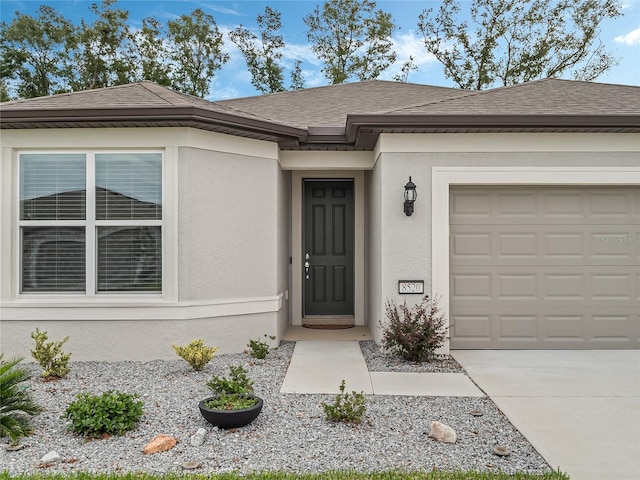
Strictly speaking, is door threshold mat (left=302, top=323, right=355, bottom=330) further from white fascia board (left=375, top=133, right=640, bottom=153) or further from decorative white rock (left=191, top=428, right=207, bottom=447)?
decorative white rock (left=191, top=428, right=207, bottom=447)

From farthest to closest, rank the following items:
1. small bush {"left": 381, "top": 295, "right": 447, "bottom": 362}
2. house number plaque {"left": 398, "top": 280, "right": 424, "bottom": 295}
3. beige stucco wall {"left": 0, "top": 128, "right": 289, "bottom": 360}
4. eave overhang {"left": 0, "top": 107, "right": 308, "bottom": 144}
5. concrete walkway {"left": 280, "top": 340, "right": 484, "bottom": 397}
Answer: house number plaque {"left": 398, "top": 280, "right": 424, "bottom": 295} → beige stucco wall {"left": 0, "top": 128, "right": 289, "bottom": 360} → small bush {"left": 381, "top": 295, "right": 447, "bottom": 362} → eave overhang {"left": 0, "top": 107, "right": 308, "bottom": 144} → concrete walkway {"left": 280, "top": 340, "right": 484, "bottom": 397}

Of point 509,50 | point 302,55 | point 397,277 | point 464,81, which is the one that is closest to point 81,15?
point 302,55

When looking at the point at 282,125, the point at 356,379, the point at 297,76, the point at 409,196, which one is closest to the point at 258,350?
the point at 356,379

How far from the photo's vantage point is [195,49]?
2127cm

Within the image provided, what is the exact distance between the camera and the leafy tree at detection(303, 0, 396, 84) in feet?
68.3

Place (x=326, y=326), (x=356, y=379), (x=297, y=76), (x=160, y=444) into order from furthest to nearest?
(x=297, y=76) < (x=326, y=326) < (x=356, y=379) < (x=160, y=444)

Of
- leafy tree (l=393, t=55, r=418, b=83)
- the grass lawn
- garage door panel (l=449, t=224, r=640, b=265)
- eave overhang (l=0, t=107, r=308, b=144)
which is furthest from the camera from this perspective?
leafy tree (l=393, t=55, r=418, b=83)

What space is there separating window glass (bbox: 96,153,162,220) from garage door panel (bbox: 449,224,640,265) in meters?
4.23

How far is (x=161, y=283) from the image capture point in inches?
250

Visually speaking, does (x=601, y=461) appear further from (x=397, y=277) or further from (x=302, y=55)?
(x=302, y=55)

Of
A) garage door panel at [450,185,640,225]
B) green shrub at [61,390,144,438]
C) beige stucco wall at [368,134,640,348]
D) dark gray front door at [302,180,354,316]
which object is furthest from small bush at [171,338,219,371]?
garage door panel at [450,185,640,225]

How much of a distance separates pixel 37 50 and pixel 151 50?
5.35m

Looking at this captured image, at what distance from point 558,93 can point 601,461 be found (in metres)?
5.98

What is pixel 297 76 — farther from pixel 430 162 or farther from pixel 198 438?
pixel 198 438
